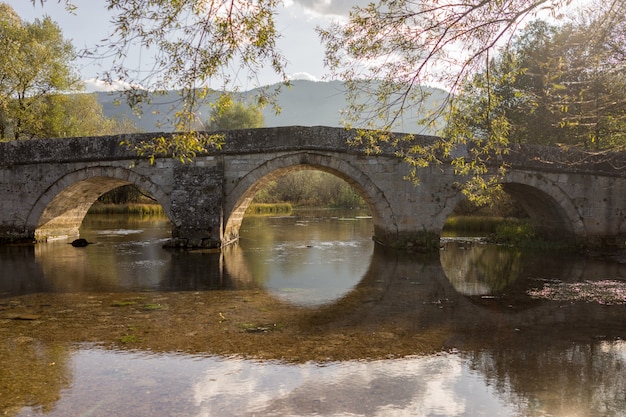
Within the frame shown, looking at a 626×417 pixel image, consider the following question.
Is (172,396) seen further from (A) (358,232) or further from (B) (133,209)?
(B) (133,209)

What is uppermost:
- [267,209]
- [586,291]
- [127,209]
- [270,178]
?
[270,178]

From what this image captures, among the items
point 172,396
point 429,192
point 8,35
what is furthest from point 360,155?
point 8,35

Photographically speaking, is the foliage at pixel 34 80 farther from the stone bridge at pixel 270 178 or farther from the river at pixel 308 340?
the river at pixel 308 340

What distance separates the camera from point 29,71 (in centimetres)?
2166

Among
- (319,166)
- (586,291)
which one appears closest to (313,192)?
(319,166)

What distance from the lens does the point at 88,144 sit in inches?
556

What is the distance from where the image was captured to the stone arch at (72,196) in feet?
45.8

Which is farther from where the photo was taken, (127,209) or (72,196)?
(127,209)

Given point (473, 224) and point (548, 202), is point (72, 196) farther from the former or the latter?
point (473, 224)

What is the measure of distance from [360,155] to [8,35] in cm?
1765

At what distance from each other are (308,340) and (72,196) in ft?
42.1

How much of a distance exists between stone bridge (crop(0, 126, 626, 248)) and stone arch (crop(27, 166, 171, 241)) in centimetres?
4

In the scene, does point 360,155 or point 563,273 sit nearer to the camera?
point 563,273

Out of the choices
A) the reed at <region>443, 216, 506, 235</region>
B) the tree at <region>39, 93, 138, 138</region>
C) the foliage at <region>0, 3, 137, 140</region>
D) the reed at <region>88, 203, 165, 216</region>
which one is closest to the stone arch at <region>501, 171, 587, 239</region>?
the reed at <region>443, 216, 506, 235</region>
